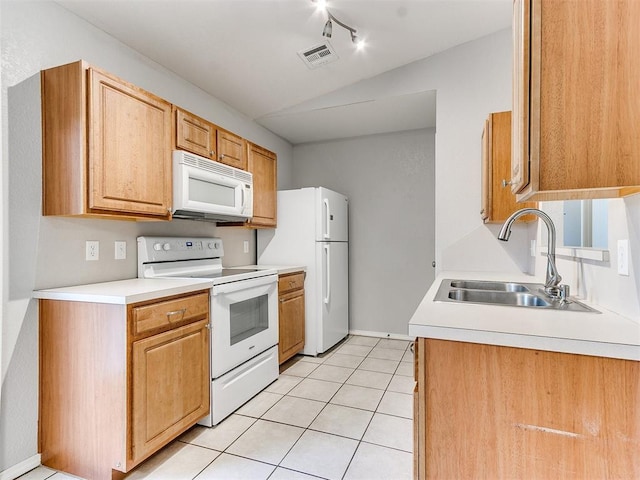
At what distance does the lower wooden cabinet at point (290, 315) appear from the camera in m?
3.05

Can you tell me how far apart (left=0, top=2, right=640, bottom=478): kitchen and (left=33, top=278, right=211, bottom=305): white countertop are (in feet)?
0.41

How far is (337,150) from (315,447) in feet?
10.7

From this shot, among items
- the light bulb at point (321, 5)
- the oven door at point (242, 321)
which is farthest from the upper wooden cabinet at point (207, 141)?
the light bulb at point (321, 5)

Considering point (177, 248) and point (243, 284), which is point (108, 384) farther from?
point (177, 248)

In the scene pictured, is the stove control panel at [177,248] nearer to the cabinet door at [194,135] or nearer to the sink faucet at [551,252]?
the cabinet door at [194,135]

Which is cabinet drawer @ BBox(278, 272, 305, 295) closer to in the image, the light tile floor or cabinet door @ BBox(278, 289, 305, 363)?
cabinet door @ BBox(278, 289, 305, 363)

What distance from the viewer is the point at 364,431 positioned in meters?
2.11

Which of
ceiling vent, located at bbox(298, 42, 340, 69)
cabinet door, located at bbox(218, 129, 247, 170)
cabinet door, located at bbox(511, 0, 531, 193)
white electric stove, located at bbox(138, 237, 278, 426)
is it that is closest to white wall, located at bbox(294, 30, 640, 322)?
ceiling vent, located at bbox(298, 42, 340, 69)

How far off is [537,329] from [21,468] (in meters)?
2.34

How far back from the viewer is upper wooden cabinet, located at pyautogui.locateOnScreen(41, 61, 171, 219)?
171cm

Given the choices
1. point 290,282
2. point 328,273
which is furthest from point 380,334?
point 290,282

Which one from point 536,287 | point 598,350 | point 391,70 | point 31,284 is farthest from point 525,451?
point 391,70

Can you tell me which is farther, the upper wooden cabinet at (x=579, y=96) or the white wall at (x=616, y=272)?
the white wall at (x=616, y=272)

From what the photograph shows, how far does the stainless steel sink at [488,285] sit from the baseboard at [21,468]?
2404mm
